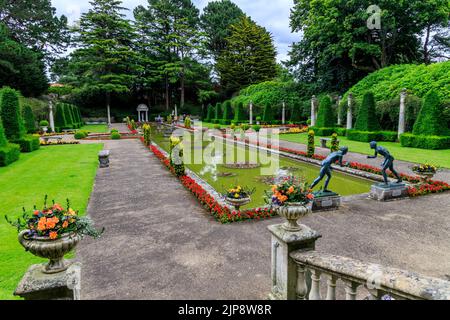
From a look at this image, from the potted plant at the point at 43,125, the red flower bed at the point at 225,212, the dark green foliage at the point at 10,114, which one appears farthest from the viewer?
Answer: the potted plant at the point at 43,125

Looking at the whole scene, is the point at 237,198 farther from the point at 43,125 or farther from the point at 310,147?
the point at 43,125

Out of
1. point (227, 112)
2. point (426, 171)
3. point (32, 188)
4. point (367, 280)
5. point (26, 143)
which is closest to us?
Answer: point (367, 280)

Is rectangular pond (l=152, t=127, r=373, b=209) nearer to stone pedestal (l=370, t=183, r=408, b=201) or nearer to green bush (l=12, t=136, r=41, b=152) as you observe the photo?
stone pedestal (l=370, t=183, r=408, b=201)

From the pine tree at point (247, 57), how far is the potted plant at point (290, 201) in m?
54.8

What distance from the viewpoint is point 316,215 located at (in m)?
7.40

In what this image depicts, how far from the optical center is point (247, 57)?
183 ft

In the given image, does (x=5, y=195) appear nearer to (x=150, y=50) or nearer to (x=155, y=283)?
(x=155, y=283)

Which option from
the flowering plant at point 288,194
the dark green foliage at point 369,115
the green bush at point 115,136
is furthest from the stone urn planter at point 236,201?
the green bush at point 115,136

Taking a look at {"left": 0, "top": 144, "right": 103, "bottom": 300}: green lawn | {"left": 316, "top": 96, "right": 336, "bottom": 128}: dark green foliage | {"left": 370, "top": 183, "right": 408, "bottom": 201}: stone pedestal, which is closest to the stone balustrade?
{"left": 0, "top": 144, "right": 103, "bottom": 300}: green lawn

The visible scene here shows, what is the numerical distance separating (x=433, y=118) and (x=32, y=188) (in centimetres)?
2254

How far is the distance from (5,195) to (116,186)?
3.50 metres

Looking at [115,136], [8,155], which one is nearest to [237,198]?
[8,155]

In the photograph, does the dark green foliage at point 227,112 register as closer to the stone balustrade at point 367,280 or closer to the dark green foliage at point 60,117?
the dark green foliage at point 60,117

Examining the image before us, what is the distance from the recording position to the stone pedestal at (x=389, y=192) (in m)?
8.46
